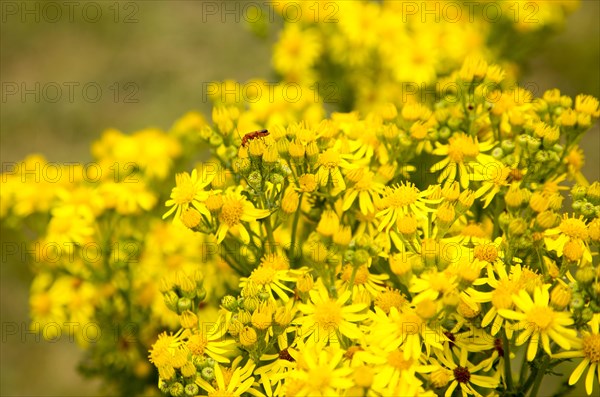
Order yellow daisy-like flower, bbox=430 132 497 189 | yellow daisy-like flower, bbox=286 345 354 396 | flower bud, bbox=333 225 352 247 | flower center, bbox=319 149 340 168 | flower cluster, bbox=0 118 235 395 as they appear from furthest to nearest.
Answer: flower cluster, bbox=0 118 235 395 < yellow daisy-like flower, bbox=430 132 497 189 < flower center, bbox=319 149 340 168 < flower bud, bbox=333 225 352 247 < yellow daisy-like flower, bbox=286 345 354 396

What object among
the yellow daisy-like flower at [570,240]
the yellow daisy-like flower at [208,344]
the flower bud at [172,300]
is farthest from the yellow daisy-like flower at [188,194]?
the yellow daisy-like flower at [570,240]

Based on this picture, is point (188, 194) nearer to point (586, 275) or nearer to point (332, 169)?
point (332, 169)

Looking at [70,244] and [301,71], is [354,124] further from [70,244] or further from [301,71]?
[301,71]

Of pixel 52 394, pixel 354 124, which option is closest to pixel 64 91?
pixel 52 394

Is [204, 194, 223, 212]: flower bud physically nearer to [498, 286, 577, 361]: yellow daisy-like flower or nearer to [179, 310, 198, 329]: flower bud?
[179, 310, 198, 329]: flower bud

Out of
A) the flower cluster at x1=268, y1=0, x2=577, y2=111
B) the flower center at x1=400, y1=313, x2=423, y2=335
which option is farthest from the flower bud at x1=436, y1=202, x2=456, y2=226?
the flower cluster at x1=268, y1=0, x2=577, y2=111

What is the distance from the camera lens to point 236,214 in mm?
3047

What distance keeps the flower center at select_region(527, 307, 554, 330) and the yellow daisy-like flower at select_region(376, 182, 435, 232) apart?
62 centimetres

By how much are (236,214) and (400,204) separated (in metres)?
0.70

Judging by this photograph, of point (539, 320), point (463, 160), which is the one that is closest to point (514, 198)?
point (463, 160)

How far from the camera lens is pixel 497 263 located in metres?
2.75

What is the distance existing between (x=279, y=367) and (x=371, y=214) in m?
0.86

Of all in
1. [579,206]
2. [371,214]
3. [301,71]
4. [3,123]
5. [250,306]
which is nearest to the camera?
[250,306]

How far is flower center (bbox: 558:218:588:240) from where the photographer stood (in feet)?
9.13
